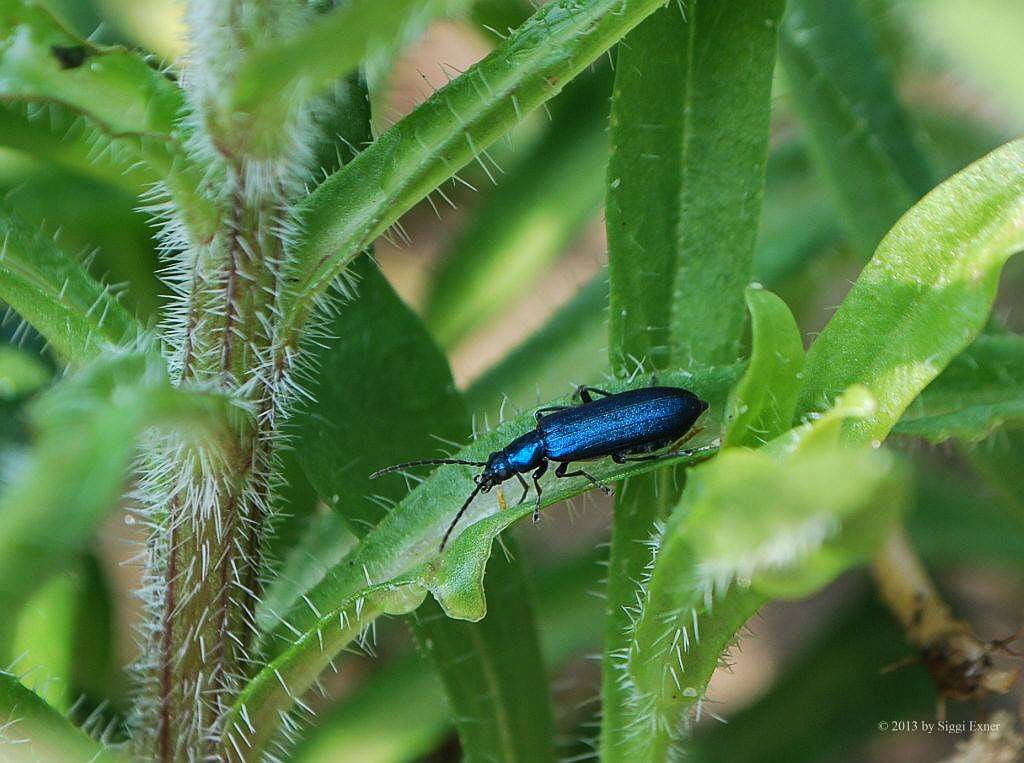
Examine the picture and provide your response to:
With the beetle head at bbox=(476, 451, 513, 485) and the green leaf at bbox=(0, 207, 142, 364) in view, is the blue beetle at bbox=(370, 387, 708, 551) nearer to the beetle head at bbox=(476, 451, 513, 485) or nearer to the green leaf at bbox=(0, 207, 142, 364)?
the beetle head at bbox=(476, 451, 513, 485)

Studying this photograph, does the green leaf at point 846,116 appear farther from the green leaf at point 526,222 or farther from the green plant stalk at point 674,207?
the green leaf at point 526,222

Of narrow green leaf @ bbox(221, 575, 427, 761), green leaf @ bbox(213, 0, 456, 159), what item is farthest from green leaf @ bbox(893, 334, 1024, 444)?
green leaf @ bbox(213, 0, 456, 159)

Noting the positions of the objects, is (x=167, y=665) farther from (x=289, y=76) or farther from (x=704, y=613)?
(x=289, y=76)

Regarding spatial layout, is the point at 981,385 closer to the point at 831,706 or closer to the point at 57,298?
the point at 831,706

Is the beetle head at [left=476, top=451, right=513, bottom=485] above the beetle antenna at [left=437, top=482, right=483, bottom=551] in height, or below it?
below

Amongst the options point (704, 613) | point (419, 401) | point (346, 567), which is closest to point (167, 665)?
point (346, 567)

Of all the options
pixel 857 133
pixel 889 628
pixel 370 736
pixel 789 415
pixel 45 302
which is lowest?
pixel 889 628
